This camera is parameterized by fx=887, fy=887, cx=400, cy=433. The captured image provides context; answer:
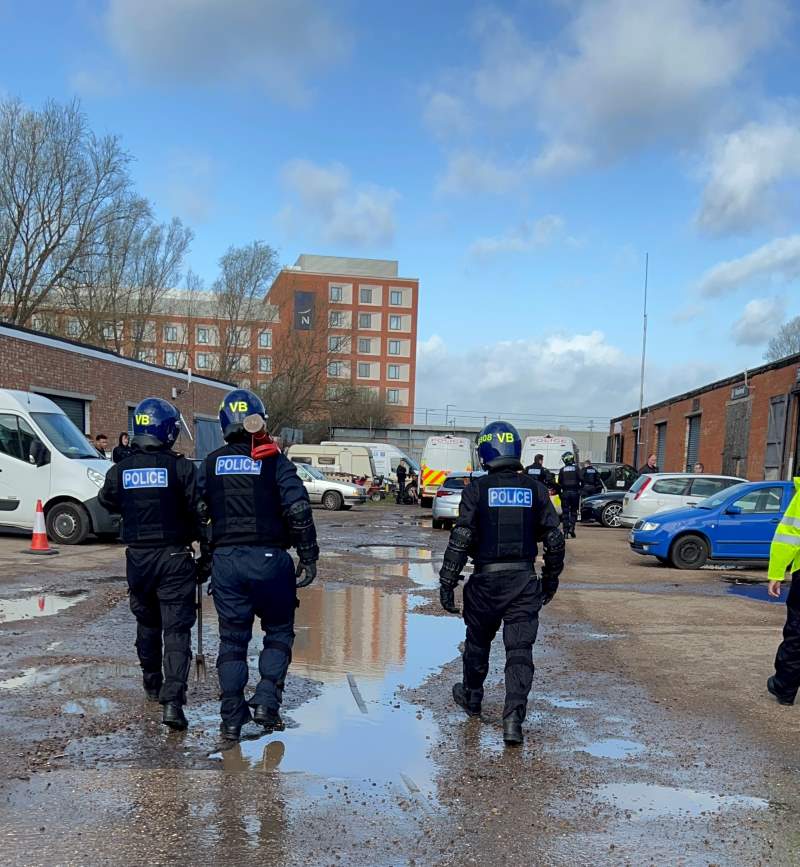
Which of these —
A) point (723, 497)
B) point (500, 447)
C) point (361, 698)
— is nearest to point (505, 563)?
point (500, 447)

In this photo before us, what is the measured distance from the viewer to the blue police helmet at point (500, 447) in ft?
18.5

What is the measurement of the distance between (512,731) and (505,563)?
97cm

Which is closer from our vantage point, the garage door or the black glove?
the black glove

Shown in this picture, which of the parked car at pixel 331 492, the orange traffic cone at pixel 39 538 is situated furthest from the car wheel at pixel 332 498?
the orange traffic cone at pixel 39 538

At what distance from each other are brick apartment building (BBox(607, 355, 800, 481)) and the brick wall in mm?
18150

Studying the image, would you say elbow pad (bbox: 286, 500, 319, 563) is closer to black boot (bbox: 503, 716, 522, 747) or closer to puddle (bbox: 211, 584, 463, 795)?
puddle (bbox: 211, 584, 463, 795)

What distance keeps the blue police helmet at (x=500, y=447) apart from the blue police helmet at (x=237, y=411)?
144cm

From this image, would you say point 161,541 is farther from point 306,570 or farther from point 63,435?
point 63,435

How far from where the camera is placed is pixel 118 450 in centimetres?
1457

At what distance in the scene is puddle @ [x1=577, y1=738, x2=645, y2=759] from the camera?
504cm

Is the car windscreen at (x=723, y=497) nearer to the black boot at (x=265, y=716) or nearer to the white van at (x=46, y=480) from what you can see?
the white van at (x=46, y=480)

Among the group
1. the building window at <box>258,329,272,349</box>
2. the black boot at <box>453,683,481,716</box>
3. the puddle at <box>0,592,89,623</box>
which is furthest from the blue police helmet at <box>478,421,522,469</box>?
the building window at <box>258,329,272,349</box>

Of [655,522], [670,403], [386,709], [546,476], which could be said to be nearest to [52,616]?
[386,709]

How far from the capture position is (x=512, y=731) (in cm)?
512
